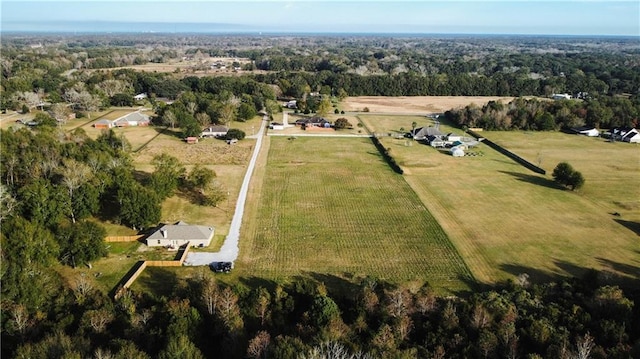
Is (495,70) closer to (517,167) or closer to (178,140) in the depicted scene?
(517,167)

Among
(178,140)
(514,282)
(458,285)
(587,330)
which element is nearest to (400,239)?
(458,285)

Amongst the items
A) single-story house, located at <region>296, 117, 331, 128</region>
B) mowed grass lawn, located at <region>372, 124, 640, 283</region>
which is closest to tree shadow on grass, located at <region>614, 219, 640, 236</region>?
mowed grass lawn, located at <region>372, 124, 640, 283</region>

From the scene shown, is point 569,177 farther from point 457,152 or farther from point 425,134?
point 425,134

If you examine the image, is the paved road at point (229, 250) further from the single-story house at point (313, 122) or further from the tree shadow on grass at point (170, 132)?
the single-story house at point (313, 122)

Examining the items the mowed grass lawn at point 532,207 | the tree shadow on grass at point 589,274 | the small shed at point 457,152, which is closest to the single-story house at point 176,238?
the mowed grass lawn at point 532,207

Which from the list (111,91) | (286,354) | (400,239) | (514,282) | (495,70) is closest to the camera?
(286,354)
